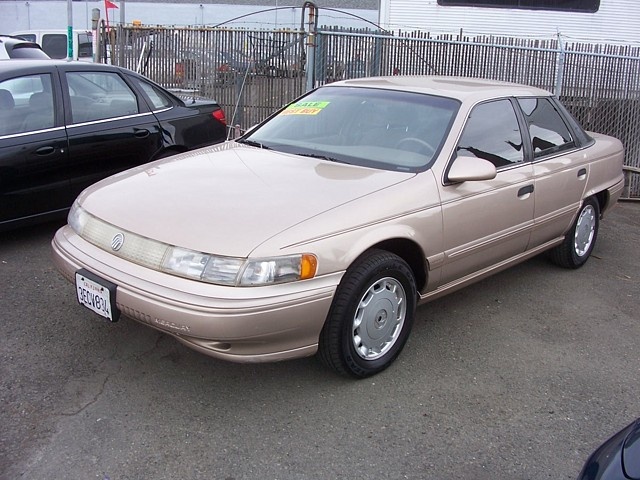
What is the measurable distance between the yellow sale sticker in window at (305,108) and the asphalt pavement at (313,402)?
61.5 inches

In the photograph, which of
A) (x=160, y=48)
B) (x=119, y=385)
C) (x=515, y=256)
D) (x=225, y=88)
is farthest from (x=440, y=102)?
(x=160, y=48)

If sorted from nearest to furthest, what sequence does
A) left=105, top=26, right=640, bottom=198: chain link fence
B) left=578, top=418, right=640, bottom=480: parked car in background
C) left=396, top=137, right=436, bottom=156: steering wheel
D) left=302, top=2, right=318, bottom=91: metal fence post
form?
left=578, top=418, right=640, bottom=480: parked car in background
left=396, top=137, right=436, bottom=156: steering wheel
left=302, top=2, right=318, bottom=91: metal fence post
left=105, top=26, right=640, bottom=198: chain link fence

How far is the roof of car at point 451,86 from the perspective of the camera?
165 inches

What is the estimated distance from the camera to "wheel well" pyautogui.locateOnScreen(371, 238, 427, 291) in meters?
3.46

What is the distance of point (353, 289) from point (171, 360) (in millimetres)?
1133

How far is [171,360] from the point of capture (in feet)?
11.5

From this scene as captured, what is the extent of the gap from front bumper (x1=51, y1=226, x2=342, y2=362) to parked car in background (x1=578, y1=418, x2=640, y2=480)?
1.35 meters

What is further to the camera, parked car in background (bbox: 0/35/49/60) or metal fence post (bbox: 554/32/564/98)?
parked car in background (bbox: 0/35/49/60)

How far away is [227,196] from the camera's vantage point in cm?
328

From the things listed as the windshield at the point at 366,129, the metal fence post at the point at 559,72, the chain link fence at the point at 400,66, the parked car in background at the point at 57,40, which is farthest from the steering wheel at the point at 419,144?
the parked car in background at the point at 57,40

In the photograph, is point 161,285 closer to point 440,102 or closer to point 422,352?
point 422,352

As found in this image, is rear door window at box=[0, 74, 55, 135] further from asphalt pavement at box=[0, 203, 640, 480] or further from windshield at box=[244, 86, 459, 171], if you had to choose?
windshield at box=[244, 86, 459, 171]

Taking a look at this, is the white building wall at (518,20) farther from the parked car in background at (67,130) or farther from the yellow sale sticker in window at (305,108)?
the yellow sale sticker in window at (305,108)

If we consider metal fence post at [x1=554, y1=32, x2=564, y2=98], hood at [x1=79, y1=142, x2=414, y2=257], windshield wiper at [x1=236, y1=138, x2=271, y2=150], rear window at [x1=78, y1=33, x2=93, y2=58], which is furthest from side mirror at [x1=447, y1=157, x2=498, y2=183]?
rear window at [x1=78, y1=33, x2=93, y2=58]
